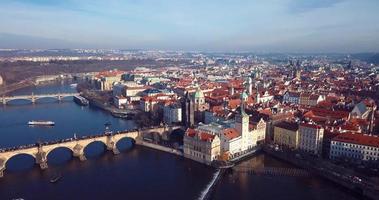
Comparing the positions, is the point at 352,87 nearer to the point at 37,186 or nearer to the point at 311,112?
the point at 311,112

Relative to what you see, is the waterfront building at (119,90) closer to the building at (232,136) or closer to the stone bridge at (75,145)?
the stone bridge at (75,145)

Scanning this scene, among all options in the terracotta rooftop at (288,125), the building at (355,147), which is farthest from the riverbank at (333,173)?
the terracotta rooftop at (288,125)

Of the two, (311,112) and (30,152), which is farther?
(311,112)

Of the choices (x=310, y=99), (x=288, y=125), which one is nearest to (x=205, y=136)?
(x=288, y=125)

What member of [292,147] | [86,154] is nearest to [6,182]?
[86,154]

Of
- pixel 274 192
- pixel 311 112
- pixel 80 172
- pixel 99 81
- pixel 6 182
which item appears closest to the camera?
pixel 274 192

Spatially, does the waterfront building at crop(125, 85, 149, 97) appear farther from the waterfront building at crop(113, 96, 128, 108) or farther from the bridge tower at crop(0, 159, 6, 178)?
the bridge tower at crop(0, 159, 6, 178)
